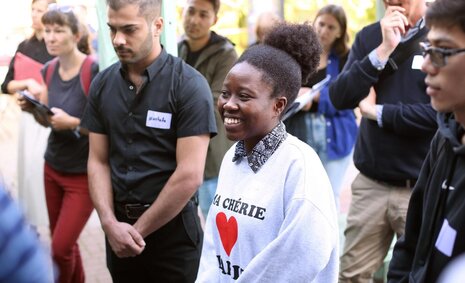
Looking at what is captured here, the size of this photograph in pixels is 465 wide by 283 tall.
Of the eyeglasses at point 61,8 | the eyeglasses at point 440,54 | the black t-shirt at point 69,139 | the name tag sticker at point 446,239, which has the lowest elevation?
the black t-shirt at point 69,139

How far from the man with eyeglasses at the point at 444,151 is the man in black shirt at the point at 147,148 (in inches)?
52.3

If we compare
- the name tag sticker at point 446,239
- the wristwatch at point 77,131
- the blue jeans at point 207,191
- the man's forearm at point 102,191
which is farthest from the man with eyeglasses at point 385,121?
the wristwatch at point 77,131

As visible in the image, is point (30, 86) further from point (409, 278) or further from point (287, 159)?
point (409, 278)

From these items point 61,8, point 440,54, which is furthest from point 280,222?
point 61,8

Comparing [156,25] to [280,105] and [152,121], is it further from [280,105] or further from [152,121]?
[280,105]

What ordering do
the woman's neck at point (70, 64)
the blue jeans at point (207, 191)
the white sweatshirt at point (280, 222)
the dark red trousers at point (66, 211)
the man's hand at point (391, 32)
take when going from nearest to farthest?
the white sweatshirt at point (280, 222) < the man's hand at point (391, 32) < the dark red trousers at point (66, 211) < the woman's neck at point (70, 64) < the blue jeans at point (207, 191)

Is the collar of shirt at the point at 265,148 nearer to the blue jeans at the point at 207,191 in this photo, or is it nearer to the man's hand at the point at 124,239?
the man's hand at the point at 124,239

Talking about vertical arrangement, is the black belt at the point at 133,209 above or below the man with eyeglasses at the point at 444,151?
below

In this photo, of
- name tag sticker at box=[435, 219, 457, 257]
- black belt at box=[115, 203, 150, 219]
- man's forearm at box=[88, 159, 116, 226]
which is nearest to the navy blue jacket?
black belt at box=[115, 203, 150, 219]

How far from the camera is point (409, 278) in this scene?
2260mm

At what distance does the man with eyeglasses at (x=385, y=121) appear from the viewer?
3512 mm

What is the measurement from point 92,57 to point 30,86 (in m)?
0.53

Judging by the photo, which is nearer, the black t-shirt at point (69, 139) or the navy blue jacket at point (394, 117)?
the navy blue jacket at point (394, 117)

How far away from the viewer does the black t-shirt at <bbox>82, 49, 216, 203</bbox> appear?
3209mm
